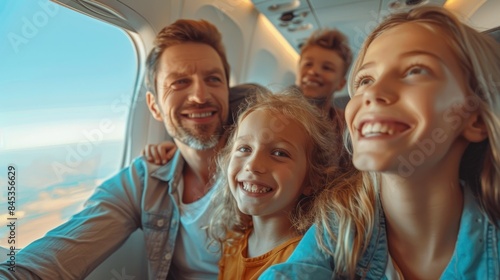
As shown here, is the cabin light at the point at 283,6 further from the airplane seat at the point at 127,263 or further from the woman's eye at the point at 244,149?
the airplane seat at the point at 127,263

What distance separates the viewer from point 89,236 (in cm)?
108

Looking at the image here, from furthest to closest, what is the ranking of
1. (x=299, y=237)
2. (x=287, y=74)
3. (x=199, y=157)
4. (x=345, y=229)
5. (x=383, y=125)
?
Answer: (x=287, y=74) → (x=199, y=157) → (x=299, y=237) → (x=345, y=229) → (x=383, y=125)

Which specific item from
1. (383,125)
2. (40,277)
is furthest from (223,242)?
(383,125)

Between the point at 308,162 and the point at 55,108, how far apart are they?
853 millimetres

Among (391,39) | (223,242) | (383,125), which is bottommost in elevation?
(223,242)

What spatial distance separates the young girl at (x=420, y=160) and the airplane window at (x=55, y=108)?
776 mm

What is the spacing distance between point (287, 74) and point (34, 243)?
1814 mm

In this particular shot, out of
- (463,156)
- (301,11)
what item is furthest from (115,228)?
(301,11)

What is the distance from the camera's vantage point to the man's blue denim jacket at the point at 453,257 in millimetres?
628

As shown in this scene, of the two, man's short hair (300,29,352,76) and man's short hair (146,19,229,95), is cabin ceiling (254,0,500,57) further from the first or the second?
man's short hair (146,19,229,95)

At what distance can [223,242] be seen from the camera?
1.03 m

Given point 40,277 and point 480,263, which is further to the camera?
point 40,277

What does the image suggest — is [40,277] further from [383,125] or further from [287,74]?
[287,74]

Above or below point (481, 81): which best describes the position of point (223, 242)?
below
